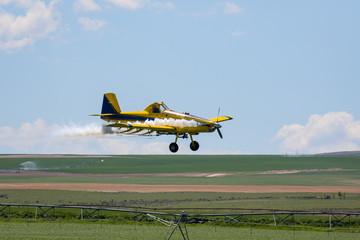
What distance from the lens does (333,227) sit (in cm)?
8894

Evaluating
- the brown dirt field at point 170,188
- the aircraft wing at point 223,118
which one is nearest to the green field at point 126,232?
the aircraft wing at point 223,118

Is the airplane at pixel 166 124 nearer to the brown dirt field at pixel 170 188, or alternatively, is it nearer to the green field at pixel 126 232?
the green field at pixel 126 232

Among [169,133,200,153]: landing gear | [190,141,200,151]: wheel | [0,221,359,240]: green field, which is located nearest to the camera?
[169,133,200,153]: landing gear

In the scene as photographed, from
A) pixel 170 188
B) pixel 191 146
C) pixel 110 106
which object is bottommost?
pixel 170 188

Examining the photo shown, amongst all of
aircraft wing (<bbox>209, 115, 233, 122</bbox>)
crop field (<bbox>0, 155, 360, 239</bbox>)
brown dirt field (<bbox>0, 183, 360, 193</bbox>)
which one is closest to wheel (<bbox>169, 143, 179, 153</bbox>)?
aircraft wing (<bbox>209, 115, 233, 122</bbox>)

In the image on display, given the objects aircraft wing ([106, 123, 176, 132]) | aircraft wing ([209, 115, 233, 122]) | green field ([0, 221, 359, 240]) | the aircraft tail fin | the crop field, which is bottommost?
green field ([0, 221, 359, 240])

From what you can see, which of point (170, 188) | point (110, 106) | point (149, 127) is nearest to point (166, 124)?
point (149, 127)

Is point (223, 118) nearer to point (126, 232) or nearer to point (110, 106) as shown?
point (110, 106)

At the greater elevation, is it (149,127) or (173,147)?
(149,127)

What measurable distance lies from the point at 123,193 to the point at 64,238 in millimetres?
54746

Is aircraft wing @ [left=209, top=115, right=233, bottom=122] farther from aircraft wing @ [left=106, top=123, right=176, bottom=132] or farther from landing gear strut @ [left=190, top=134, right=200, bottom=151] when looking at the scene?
aircraft wing @ [left=106, top=123, right=176, bottom=132]

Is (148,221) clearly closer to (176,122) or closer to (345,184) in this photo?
(176,122)

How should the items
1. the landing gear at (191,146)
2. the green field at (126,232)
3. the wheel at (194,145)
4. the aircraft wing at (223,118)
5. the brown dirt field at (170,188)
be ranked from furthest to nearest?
the brown dirt field at (170,188)
the aircraft wing at (223,118)
the green field at (126,232)
the wheel at (194,145)
the landing gear at (191,146)

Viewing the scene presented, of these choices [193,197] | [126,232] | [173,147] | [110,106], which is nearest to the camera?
[173,147]
